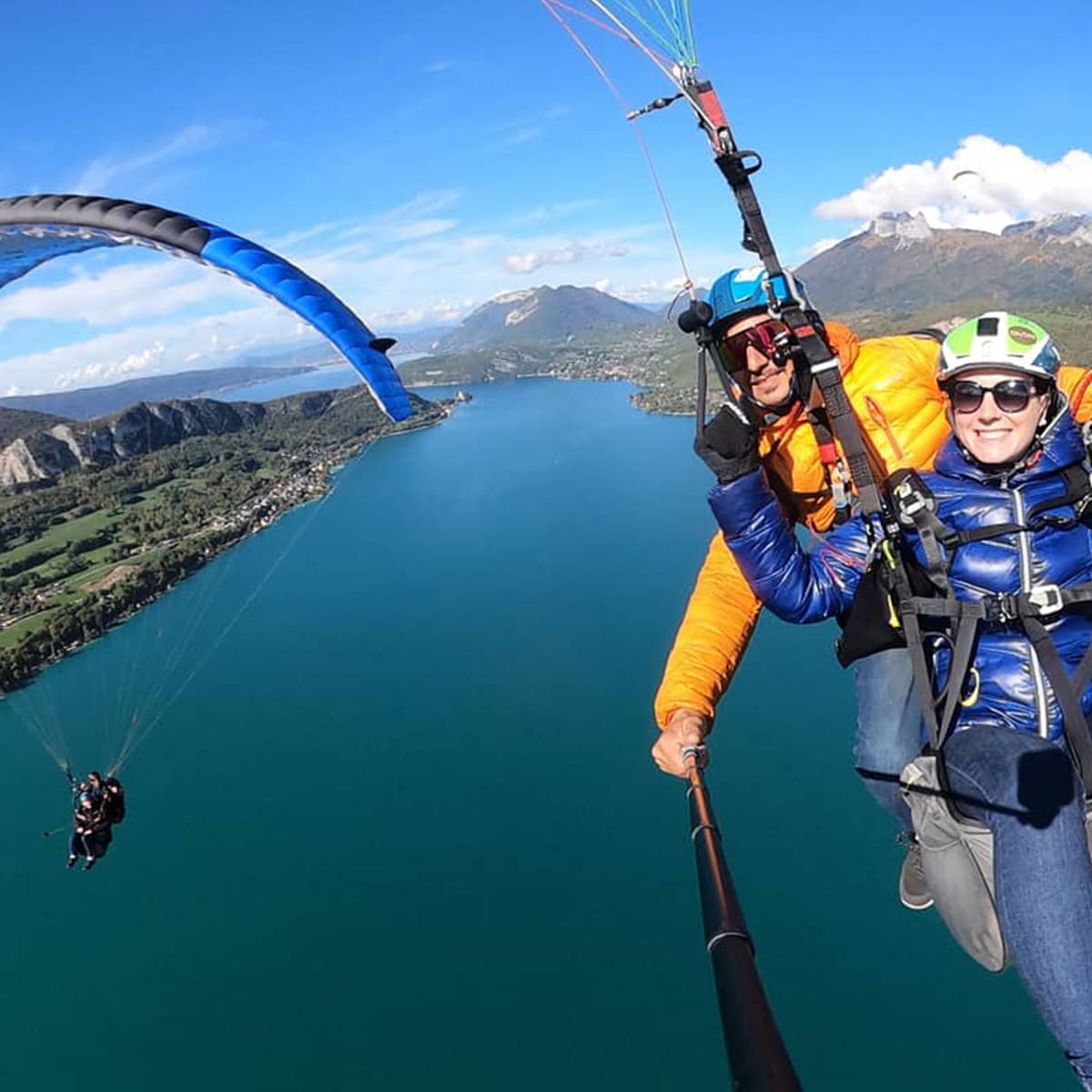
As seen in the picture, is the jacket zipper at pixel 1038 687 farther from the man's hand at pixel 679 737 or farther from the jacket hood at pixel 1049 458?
the man's hand at pixel 679 737

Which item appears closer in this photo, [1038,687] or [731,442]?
[1038,687]

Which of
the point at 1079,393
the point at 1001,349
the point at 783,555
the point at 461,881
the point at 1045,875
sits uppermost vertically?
the point at 1001,349

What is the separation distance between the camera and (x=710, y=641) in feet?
7.12

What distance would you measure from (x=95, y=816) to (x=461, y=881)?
34.4ft

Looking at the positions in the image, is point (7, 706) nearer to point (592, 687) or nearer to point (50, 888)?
point (50, 888)

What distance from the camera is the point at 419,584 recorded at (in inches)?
1232

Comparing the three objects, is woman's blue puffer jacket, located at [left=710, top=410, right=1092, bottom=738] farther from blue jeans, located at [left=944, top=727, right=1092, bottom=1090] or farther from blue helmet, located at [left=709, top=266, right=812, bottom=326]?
blue helmet, located at [left=709, top=266, right=812, bottom=326]

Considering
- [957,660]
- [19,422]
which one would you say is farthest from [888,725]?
[19,422]

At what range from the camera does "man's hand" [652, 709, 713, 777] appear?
1815 mm

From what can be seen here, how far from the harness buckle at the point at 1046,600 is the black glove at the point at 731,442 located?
61cm

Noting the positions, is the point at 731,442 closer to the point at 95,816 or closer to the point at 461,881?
the point at 95,816

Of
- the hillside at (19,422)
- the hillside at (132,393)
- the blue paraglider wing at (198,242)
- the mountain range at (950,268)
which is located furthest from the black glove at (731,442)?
the mountain range at (950,268)

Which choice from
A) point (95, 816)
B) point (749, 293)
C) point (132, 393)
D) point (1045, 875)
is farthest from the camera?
point (132, 393)

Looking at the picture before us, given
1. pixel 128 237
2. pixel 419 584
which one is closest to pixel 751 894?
pixel 128 237
